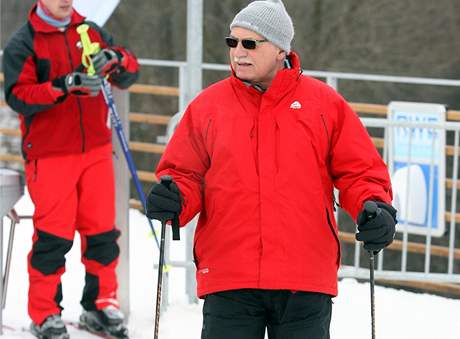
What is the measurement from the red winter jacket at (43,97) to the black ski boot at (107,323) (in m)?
0.83

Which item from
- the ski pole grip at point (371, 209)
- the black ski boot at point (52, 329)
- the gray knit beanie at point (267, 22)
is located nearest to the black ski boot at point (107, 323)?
the black ski boot at point (52, 329)

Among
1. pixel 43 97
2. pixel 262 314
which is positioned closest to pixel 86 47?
pixel 43 97

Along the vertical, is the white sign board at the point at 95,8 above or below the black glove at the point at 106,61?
above

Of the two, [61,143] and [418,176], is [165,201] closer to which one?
[61,143]

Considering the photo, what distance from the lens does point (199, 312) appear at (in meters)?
5.58

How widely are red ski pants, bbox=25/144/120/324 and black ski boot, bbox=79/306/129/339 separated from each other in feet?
0.13

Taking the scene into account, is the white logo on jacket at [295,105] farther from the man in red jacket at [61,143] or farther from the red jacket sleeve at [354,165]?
the man in red jacket at [61,143]

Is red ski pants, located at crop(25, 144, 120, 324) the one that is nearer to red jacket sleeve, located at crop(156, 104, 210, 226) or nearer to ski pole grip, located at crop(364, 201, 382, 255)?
red jacket sleeve, located at crop(156, 104, 210, 226)

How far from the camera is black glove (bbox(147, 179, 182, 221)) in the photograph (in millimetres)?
3115

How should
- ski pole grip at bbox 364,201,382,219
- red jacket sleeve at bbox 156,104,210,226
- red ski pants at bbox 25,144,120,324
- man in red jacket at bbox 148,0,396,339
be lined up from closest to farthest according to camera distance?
ski pole grip at bbox 364,201,382,219 < man in red jacket at bbox 148,0,396,339 < red jacket sleeve at bbox 156,104,210,226 < red ski pants at bbox 25,144,120,324

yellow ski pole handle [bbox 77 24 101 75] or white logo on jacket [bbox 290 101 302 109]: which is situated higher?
yellow ski pole handle [bbox 77 24 101 75]

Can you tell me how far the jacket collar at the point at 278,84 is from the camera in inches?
126

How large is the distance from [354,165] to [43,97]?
1.99 meters

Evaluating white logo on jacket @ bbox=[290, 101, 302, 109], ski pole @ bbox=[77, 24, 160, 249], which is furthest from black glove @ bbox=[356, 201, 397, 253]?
ski pole @ bbox=[77, 24, 160, 249]
